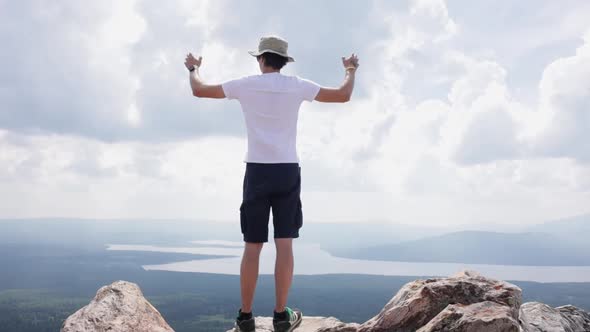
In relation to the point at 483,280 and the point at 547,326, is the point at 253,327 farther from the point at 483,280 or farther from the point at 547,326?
the point at 547,326

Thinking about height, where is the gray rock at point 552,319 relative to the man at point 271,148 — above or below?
below

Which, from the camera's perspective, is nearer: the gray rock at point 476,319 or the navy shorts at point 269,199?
the gray rock at point 476,319

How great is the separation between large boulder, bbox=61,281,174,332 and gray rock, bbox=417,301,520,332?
511 centimetres

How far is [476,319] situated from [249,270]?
10.4ft

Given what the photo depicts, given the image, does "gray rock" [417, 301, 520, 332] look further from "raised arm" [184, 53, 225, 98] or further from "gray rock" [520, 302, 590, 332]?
"raised arm" [184, 53, 225, 98]

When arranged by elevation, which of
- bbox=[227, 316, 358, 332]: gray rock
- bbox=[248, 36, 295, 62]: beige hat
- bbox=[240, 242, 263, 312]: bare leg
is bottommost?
bbox=[227, 316, 358, 332]: gray rock

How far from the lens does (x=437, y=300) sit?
7.88 metres

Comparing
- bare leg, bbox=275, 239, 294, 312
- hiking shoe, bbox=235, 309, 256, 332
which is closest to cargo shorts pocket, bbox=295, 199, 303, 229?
bare leg, bbox=275, 239, 294, 312

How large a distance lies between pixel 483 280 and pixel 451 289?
24.7 inches

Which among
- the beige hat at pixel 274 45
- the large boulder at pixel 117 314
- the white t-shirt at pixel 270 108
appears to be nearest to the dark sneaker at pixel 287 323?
the white t-shirt at pixel 270 108

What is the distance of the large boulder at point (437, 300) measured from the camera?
305 inches

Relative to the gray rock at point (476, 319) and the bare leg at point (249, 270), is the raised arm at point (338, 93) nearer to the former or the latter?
the bare leg at point (249, 270)

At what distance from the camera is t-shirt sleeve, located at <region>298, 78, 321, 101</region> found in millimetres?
7406

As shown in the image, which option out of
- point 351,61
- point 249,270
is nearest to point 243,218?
point 249,270
